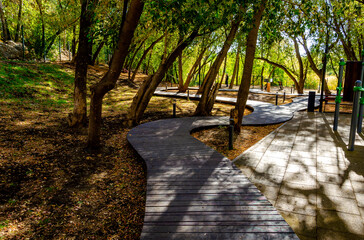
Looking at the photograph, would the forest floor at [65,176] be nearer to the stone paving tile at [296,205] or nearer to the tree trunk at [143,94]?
the tree trunk at [143,94]

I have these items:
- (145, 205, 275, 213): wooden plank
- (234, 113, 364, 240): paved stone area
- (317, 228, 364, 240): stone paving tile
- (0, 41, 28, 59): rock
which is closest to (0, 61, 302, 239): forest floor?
(145, 205, 275, 213): wooden plank

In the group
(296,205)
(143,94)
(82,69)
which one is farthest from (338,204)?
(143,94)

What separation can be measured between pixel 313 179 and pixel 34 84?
1567 cm

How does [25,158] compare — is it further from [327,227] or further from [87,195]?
[327,227]

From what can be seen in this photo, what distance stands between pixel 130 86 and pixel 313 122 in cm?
1829

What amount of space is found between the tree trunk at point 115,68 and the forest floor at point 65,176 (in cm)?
75

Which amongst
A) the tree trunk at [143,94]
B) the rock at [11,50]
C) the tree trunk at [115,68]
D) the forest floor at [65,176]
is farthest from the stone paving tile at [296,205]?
the rock at [11,50]

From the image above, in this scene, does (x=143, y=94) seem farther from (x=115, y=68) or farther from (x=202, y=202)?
(x=202, y=202)

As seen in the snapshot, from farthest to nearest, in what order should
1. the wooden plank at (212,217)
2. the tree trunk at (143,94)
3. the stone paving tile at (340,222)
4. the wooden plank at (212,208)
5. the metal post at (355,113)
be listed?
the tree trunk at (143,94), the metal post at (355,113), the wooden plank at (212,208), the wooden plank at (212,217), the stone paving tile at (340,222)

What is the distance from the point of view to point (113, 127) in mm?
10539

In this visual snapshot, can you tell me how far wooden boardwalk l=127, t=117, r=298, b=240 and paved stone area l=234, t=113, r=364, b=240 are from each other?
41cm

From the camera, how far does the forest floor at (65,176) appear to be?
4.28 metres

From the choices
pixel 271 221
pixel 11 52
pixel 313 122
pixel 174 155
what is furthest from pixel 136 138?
pixel 11 52

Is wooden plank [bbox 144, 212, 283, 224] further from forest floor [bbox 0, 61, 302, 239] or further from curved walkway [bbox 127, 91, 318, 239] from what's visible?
forest floor [bbox 0, 61, 302, 239]
